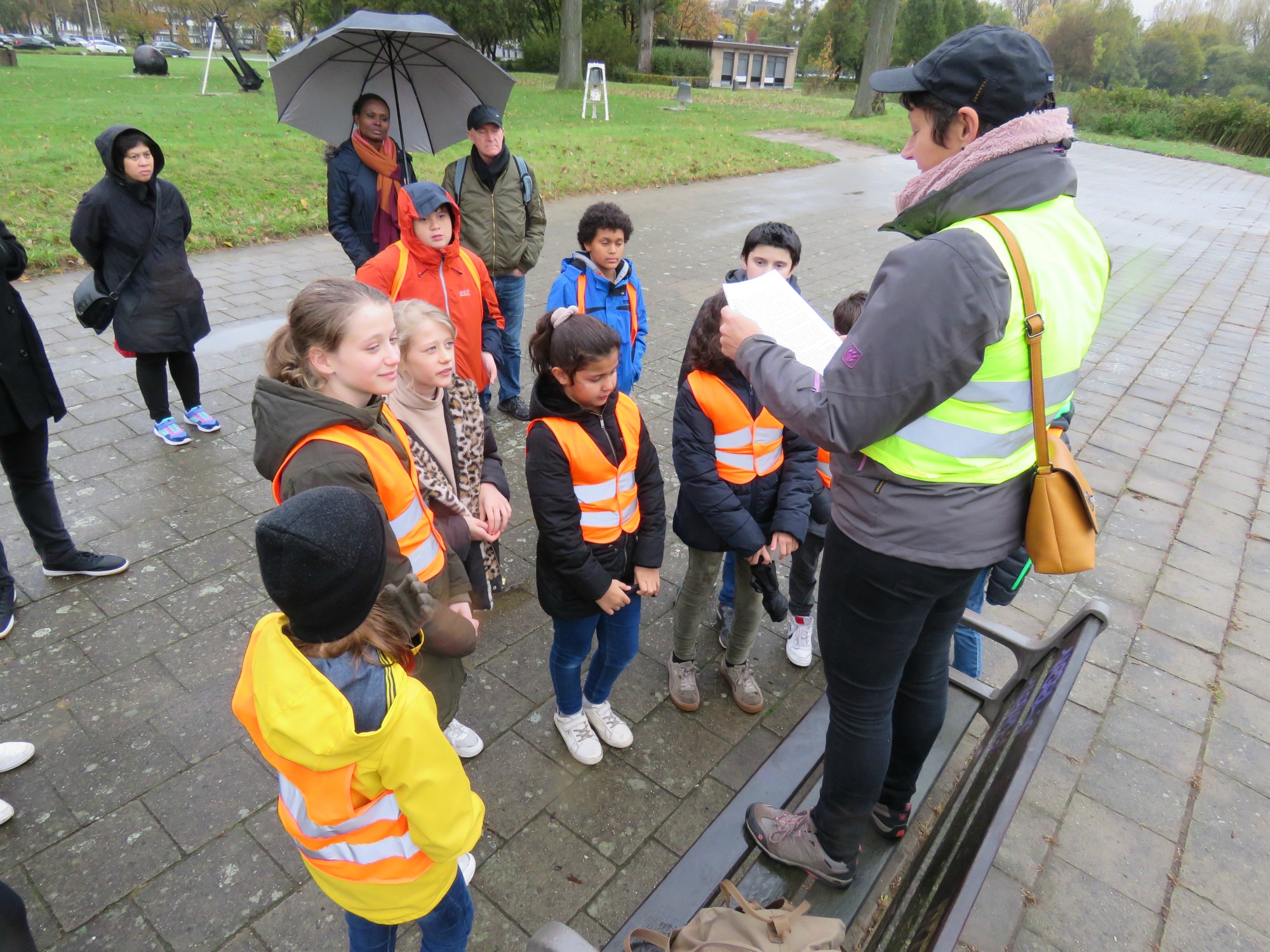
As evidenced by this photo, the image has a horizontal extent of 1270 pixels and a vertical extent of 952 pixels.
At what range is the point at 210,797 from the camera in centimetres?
253

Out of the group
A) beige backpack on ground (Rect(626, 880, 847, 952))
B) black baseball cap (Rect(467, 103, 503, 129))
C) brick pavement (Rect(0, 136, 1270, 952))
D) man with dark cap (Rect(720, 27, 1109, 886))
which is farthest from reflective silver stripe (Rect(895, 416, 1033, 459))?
black baseball cap (Rect(467, 103, 503, 129))

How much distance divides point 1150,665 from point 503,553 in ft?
10.2

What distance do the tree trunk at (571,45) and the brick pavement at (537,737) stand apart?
23005 mm

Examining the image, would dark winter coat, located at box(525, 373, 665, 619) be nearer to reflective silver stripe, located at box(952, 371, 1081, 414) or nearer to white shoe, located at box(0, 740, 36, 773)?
reflective silver stripe, located at box(952, 371, 1081, 414)

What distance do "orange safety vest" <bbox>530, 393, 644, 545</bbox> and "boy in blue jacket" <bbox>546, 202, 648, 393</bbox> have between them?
1091 mm

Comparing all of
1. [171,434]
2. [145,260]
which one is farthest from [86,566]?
[145,260]

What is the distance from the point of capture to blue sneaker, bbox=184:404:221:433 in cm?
475

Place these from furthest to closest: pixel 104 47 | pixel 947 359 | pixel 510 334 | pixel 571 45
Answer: pixel 104 47
pixel 571 45
pixel 510 334
pixel 947 359

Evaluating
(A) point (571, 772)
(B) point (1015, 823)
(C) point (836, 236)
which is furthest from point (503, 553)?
(C) point (836, 236)

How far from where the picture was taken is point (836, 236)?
11.0m

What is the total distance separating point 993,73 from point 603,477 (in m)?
1.49

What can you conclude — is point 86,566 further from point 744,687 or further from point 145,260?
point 744,687

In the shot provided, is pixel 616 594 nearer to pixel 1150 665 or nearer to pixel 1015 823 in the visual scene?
pixel 1015 823

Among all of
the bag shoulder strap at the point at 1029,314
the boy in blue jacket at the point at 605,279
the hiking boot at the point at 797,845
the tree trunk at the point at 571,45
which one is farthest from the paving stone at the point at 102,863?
the tree trunk at the point at 571,45
